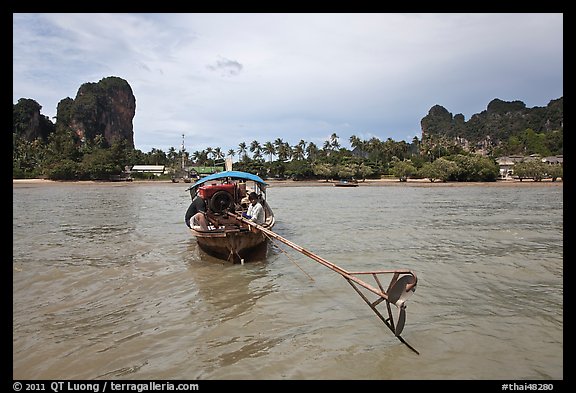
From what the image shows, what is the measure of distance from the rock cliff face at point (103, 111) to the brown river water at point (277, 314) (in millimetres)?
101345

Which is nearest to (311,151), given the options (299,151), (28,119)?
(299,151)

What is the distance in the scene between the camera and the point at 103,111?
110750 millimetres

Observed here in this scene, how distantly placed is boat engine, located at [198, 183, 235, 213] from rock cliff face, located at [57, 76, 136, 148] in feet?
330

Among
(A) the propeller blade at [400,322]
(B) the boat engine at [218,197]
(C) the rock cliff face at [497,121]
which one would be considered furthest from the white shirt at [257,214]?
(C) the rock cliff face at [497,121]

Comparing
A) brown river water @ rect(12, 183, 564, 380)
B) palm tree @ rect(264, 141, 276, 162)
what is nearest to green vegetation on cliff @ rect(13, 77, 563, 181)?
palm tree @ rect(264, 141, 276, 162)

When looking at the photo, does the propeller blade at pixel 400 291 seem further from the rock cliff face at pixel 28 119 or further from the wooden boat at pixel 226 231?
the rock cliff face at pixel 28 119

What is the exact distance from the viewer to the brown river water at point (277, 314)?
4520 millimetres

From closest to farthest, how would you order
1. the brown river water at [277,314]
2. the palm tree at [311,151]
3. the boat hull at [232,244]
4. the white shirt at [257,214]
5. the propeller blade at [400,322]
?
the brown river water at [277,314]
the propeller blade at [400,322]
the boat hull at [232,244]
the white shirt at [257,214]
the palm tree at [311,151]

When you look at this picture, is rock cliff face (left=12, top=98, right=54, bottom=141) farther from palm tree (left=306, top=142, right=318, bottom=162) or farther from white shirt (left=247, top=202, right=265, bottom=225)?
white shirt (left=247, top=202, right=265, bottom=225)

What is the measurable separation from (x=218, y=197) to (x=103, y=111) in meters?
116

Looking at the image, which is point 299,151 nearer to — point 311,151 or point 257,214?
point 311,151

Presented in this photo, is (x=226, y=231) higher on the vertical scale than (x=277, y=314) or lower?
higher

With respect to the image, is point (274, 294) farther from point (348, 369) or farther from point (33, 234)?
point (33, 234)
